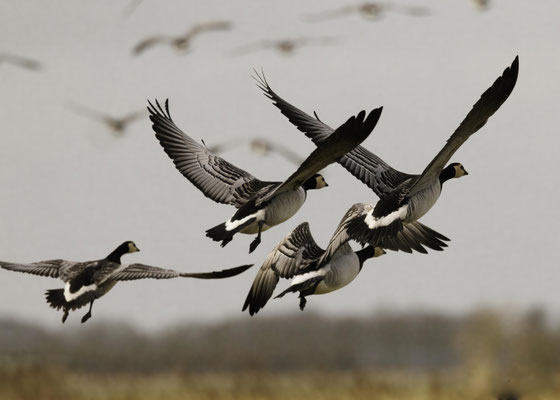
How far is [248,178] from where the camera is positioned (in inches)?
426

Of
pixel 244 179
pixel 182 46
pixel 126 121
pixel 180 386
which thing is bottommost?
pixel 180 386

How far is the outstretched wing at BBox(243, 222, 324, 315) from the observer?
9.89 meters

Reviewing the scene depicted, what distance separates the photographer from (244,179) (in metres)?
10.8

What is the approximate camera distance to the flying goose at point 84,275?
9617 millimetres

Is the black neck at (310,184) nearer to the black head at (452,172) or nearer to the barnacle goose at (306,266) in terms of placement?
the barnacle goose at (306,266)

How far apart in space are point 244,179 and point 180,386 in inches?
419

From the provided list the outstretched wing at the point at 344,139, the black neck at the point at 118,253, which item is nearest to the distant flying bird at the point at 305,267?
the outstretched wing at the point at 344,139

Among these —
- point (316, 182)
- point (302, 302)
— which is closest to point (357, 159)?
point (316, 182)

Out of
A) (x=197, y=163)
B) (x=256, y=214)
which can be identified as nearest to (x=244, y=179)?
(x=197, y=163)

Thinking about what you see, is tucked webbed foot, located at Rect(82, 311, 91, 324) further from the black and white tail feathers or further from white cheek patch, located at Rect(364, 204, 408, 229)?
white cheek patch, located at Rect(364, 204, 408, 229)

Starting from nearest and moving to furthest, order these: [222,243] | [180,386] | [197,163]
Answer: [222,243] → [197,163] → [180,386]

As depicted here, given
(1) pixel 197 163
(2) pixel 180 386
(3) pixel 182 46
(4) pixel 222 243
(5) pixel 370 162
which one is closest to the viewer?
(4) pixel 222 243

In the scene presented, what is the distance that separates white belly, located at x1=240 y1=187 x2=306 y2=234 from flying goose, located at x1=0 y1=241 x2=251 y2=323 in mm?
798

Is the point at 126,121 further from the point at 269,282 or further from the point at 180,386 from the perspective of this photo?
the point at 269,282
